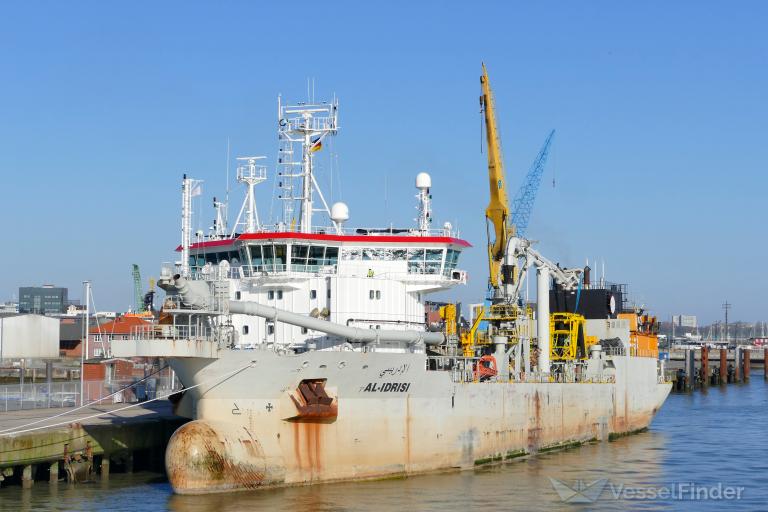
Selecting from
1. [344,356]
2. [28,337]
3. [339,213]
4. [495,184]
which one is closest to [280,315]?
[344,356]

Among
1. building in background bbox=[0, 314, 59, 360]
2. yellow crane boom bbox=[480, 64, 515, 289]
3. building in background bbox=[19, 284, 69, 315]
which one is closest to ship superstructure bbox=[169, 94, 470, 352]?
yellow crane boom bbox=[480, 64, 515, 289]

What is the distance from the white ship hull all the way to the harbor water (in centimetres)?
54

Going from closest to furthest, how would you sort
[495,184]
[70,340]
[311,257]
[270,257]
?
1. [270,257]
2. [311,257]
3. [495,184]
4. [70,340]

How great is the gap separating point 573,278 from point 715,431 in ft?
33.5

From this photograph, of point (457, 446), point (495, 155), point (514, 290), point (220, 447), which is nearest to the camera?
point (220, 447)

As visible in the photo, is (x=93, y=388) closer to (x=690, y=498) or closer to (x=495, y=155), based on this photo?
(x=495, y=155)

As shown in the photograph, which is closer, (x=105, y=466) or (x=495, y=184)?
(x=105, y=466)

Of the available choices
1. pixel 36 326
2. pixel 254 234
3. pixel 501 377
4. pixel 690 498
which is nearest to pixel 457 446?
pixel 501 377

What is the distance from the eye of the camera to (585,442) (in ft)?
137

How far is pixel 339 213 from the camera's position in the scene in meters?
34.6

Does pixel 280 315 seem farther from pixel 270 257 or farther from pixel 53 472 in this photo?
pixel 53 472

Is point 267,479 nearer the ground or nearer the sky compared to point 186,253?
nearer the ground

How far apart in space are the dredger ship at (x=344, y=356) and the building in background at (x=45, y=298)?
130m

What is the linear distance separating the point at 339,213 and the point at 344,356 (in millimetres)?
Answer: 7856
